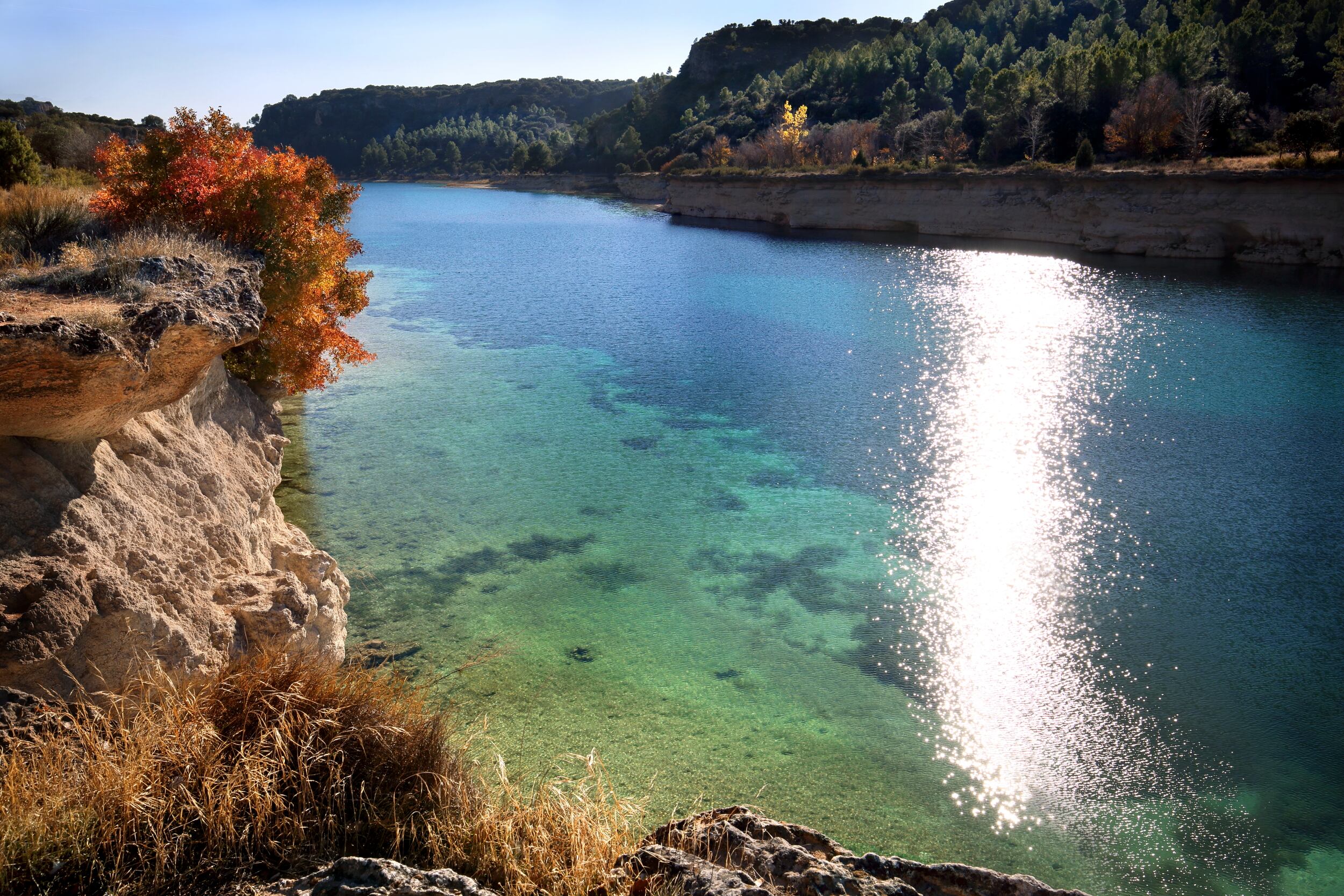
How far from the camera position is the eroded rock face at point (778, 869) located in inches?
190

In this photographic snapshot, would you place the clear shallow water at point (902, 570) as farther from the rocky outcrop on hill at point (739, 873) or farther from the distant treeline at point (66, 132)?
the distant treeline at point (66, 132)

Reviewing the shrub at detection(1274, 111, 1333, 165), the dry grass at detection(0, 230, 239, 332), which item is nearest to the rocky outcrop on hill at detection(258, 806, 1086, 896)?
the dry grass at detection(0, 230, 239, 332)

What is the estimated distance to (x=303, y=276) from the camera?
13.3 meters

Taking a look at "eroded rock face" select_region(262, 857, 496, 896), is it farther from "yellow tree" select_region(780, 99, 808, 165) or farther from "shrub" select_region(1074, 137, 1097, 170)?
"yellow tree" select_region(780, 99, 808, 165)

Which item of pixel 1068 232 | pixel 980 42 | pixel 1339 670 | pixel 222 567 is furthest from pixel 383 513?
pixel 980 42

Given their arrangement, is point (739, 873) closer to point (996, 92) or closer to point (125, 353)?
point (125, 353)

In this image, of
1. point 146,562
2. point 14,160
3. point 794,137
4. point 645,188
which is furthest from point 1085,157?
point 645,188

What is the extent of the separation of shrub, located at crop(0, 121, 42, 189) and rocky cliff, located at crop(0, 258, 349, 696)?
48.9 ft

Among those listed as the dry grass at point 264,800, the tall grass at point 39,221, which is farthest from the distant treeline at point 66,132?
the dry grass at point 264,800

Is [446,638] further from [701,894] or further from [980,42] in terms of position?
[980,42]

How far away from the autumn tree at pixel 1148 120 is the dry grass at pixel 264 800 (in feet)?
194

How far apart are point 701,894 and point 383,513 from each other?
11.5 m

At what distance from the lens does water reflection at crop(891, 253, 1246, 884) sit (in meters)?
8.34

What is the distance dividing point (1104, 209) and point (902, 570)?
41.6 meters
